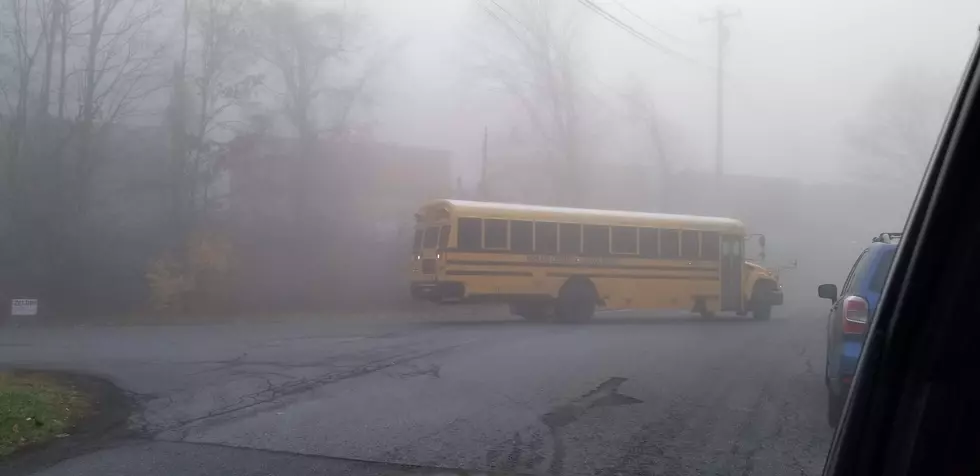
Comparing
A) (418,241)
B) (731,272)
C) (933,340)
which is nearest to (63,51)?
(418,241)

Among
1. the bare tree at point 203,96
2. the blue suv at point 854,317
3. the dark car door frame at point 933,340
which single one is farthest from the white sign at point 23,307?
the dark car door frame at point 933,340

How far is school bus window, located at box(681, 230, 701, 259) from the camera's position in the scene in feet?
67.3

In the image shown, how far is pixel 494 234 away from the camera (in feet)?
62.4

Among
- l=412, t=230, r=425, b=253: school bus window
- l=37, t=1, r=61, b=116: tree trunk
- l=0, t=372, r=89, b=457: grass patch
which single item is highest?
l=37, t=1, r=61, b=116: tree trunk

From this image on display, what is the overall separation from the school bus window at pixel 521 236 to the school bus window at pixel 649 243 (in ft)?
8.49

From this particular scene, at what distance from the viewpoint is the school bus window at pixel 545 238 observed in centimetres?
1939

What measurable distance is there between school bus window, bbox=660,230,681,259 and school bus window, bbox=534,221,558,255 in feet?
8.24

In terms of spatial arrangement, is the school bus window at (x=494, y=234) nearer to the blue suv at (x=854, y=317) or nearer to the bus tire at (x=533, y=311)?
the bus tire at (x=533, y=311)

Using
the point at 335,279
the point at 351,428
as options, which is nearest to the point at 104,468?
the point at 351,428

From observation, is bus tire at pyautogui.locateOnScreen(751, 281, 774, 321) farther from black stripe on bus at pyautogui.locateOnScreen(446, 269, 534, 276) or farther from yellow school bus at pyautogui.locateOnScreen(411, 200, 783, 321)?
black stripe on bus at pyautogui.locateOnScreen(446, 269, 534, 276)

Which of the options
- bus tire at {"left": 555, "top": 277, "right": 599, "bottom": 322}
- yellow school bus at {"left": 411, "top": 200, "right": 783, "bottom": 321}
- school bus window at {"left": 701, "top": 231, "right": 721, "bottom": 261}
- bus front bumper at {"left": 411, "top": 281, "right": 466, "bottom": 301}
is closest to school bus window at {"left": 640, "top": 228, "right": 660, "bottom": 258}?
yellow school bus at {"left": 411, "top": 200, "right": 783, "bottom": 321}

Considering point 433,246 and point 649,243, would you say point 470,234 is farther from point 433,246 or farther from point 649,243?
point 649,243

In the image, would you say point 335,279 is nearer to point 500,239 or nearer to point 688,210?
point 500,239

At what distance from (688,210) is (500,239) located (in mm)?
8392
